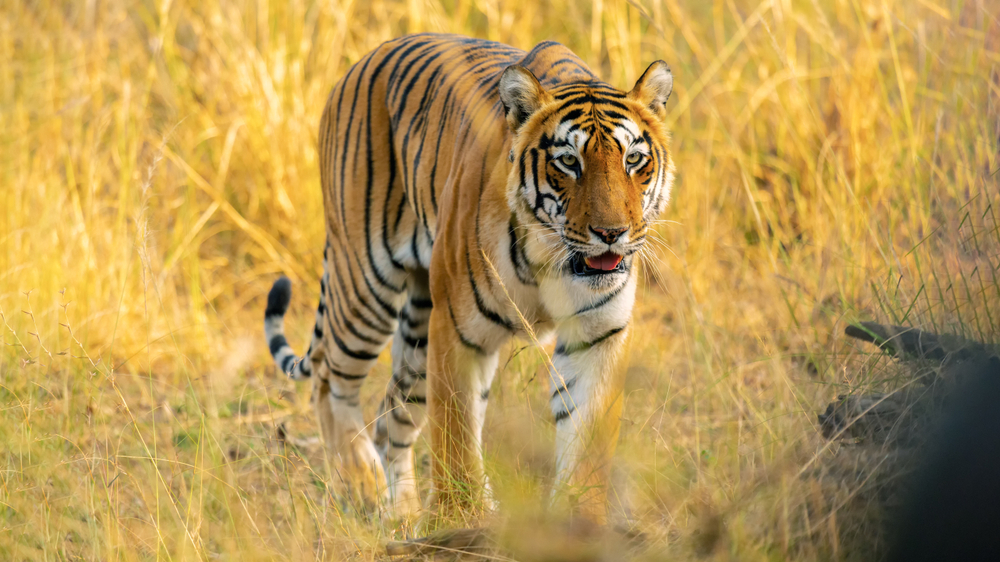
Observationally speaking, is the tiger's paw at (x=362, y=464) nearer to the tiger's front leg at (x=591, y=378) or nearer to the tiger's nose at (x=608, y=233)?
the tiger's front leg at (x=591, y=378)

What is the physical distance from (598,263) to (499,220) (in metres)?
0.33

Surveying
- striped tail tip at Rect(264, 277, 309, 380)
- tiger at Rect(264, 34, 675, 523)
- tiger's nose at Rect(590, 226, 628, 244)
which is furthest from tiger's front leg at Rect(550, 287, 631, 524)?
striped tail tip at Rect(264, 277, 309, 380)

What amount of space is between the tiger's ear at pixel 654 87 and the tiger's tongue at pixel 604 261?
0.48 metres

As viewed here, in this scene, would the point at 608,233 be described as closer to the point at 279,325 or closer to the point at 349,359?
the point at 349,359

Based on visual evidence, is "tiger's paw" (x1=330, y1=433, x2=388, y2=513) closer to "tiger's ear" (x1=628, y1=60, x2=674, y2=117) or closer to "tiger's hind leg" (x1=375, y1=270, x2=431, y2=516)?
"tiger's hind leg" (x1=375, y1=270, x2=431, y2=516)

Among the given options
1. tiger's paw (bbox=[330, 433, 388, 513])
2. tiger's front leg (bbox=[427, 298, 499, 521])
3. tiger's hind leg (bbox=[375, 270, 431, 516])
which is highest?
tiger's front leg (bbox=[427, 298, 499, 521])

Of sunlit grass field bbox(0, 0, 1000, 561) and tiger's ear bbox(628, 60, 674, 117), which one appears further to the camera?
tiger's ear bbox(628, 60, 674, 117)

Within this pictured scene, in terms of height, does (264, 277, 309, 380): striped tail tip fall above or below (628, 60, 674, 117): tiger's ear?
below

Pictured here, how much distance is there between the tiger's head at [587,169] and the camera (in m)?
2.24

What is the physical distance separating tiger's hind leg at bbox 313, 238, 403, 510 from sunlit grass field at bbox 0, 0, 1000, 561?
0.72 feet

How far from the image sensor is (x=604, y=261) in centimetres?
233

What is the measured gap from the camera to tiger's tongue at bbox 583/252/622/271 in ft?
7.64

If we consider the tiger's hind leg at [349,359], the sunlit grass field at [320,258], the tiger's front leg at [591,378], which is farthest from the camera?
the tiger's hind leg at [349,359]


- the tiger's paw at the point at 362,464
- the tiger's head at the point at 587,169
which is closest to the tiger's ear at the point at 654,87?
the tiger's head at the point at 587,169
